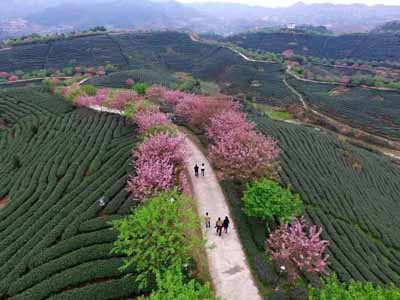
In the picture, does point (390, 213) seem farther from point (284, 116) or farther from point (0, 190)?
point (284, 116)

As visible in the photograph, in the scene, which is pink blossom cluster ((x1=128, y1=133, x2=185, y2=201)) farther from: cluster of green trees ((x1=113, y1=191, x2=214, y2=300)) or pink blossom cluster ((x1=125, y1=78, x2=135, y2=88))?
pink blossom cluster ((x1=125, y1=78, x2=135, y2=88))

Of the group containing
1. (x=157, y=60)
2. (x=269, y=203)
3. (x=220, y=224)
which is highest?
(x=269, y=203)

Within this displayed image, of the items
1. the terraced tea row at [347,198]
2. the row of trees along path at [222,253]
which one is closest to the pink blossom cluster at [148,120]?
the row of trees along path at [222,253]

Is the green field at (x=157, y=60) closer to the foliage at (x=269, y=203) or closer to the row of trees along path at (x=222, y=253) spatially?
the row of trees along path at (x=222, y=253)

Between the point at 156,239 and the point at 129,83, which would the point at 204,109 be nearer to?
the point at 156,239

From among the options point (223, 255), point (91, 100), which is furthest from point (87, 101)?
point (223, 255)

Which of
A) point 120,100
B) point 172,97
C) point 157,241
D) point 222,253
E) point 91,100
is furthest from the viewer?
point 172,97

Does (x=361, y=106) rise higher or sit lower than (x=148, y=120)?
lower

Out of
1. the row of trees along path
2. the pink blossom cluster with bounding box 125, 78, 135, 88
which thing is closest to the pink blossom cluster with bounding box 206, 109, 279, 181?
the row of trees along path
